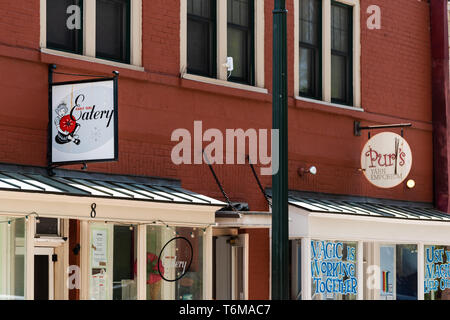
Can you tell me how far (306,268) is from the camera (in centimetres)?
1483

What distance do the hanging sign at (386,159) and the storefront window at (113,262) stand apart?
560 cm

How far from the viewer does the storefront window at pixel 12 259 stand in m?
11.4

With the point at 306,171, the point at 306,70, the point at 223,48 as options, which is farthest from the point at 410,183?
the point at 223,48

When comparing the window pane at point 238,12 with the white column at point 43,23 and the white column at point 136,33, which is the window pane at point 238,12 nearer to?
the white column at point 136,33

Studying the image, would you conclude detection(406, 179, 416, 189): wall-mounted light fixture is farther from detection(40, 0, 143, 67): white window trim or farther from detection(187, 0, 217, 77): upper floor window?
detection(40, 0, 143, 67): white window trim

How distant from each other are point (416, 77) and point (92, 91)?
29.0 ft

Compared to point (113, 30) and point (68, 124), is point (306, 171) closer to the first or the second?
point (113, 30)

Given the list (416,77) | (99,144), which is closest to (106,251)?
(99,144)

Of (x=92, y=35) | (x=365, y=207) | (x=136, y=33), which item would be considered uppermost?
(x=136, y=33)

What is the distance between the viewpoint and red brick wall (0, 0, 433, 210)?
1259 centimetres

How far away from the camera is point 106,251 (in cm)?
1291

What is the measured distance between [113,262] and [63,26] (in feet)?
10.5

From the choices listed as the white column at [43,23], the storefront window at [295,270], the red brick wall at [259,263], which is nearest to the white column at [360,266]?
the storefront window at [295,270]

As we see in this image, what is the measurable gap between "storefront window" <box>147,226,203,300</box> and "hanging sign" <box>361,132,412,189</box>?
15.1 ft
